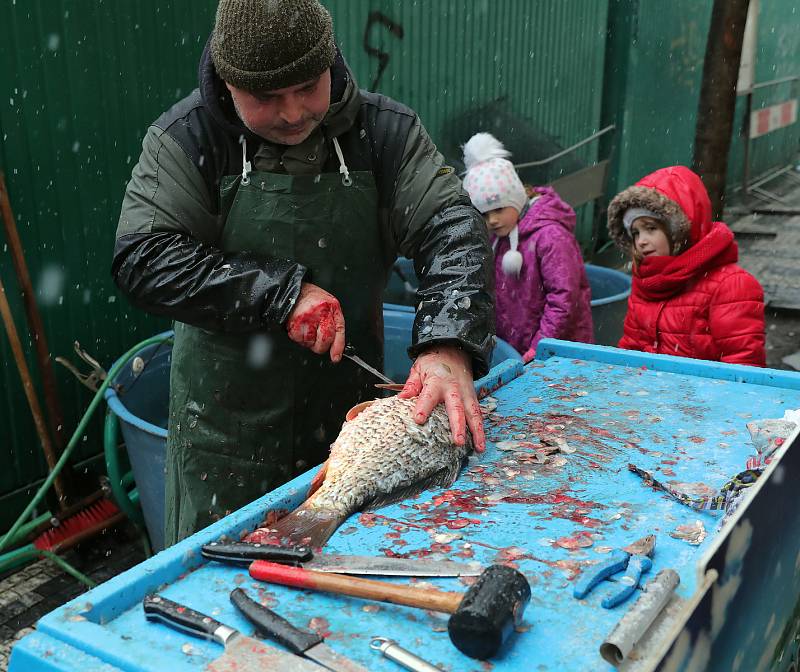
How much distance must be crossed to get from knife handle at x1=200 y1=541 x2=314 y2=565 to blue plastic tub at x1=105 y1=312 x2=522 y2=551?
1879 mm

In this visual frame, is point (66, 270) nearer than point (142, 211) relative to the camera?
No

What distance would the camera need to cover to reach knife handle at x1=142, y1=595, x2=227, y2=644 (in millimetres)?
1509

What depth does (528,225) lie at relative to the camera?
4.81m

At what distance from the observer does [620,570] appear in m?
1.70

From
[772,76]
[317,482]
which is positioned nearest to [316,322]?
[317,482]

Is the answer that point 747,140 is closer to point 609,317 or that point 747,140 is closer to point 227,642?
point 609,317

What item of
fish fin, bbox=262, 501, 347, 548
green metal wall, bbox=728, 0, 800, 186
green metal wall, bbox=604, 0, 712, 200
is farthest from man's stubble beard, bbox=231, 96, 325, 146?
green metal wall, bbox=728, 0, 800, 186

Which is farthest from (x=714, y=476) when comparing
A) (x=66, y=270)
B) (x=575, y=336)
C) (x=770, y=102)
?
(x=770, y=102)

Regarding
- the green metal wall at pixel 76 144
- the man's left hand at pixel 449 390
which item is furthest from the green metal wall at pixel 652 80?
the man's left hand at pixel 449 390

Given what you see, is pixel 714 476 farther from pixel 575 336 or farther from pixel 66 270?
pixel 66 270

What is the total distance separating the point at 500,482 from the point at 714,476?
538 millimetres

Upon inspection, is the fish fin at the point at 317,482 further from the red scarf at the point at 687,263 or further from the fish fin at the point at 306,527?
the red scarf at the point at 687,263

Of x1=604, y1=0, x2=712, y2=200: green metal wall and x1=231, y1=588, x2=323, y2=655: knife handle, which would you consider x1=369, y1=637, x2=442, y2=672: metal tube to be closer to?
x1=231, y1=588, x2=323, y2=655: knife handle

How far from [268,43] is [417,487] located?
126cm
